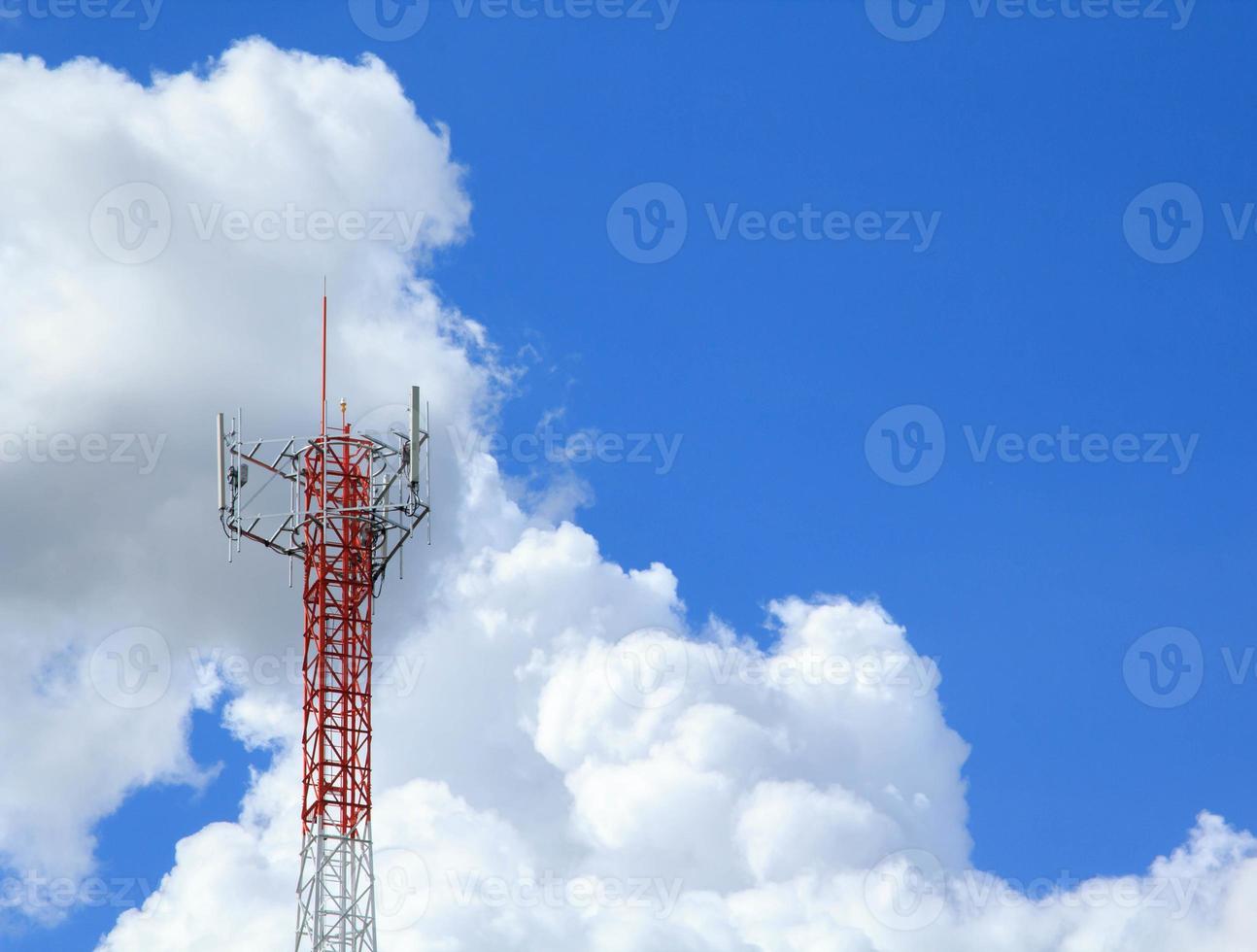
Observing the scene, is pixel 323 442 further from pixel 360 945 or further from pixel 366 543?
pixel 360 945

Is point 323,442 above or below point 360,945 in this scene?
above

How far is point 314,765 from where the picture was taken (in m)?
159

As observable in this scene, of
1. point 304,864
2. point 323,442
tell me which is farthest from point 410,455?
point 304,864

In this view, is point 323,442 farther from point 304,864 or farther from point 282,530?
point 304,864

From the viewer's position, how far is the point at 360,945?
516 ft

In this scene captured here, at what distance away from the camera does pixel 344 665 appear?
160 m

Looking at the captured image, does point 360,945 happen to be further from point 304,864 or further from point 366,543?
point 366,543

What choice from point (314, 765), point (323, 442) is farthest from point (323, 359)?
point (314, 765)

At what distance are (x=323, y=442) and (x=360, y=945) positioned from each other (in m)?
18.2

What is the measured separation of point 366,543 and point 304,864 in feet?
38.7

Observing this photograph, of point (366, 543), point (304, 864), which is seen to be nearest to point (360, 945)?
point (304, 864)

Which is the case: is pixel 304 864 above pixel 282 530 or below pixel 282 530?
below

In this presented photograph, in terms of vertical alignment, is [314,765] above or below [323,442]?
below

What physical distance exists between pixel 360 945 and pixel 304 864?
3.53 metres
